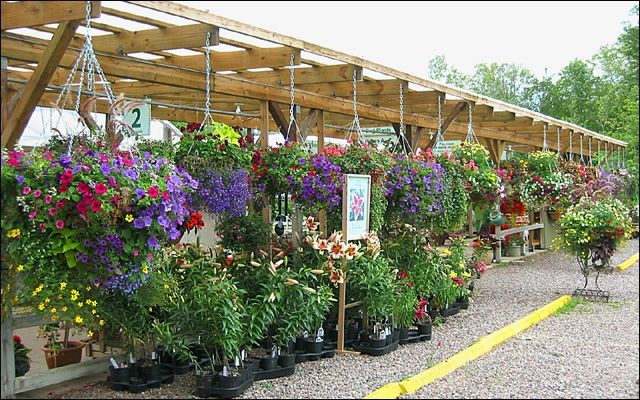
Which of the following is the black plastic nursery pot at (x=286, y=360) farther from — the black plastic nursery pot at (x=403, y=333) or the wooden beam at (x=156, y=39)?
the wooden beam at (x=156, y=39)

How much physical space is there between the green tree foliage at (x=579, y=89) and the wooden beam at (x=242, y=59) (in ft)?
51.4

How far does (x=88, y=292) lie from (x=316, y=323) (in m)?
2.11

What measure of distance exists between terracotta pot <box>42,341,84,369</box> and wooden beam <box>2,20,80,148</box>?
1806 millimetres

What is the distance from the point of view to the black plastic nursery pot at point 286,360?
5.12 meters

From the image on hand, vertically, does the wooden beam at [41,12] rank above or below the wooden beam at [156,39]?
below

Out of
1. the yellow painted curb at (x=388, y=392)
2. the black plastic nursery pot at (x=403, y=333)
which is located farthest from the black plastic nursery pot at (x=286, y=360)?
the black plastic nursery pot at (x=403, y=333)

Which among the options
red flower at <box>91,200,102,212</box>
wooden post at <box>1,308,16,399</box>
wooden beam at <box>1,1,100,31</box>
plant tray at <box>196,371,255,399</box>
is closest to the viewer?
red flower at <box>91,200,102,212</box>

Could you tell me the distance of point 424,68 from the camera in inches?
1467

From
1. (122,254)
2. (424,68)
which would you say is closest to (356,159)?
(122,254)

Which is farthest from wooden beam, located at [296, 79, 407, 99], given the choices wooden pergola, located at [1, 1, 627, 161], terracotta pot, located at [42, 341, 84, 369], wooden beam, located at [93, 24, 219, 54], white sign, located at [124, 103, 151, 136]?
terracotta pot, located at [42, 341, 84, 369]

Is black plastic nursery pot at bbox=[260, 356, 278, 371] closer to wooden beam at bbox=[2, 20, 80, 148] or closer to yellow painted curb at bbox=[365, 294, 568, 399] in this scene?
yellow painted curb at bbox=[365, 294, 568, 399]

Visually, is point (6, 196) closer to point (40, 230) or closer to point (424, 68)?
point (40, 230)

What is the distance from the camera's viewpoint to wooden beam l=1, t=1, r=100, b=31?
148 inches

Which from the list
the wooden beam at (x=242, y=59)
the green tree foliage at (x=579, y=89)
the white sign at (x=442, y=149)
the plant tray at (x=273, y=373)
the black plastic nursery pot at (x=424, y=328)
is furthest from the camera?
the green tree foliage at (x=579, y=89)
